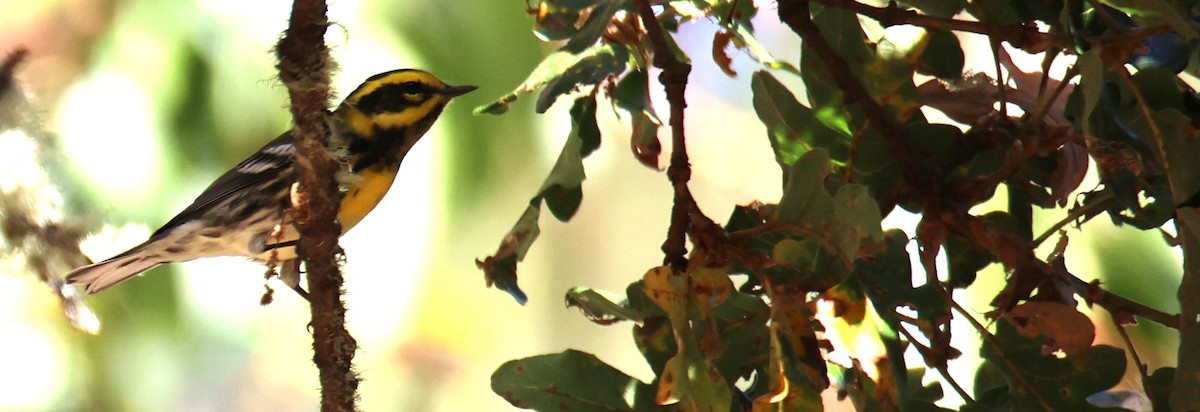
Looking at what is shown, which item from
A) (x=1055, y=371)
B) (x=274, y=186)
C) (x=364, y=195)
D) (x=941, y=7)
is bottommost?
→ (x=1055, y=371)

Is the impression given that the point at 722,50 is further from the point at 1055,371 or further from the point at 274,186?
the point at 274,186

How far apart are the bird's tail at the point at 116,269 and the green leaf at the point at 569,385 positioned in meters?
0.94

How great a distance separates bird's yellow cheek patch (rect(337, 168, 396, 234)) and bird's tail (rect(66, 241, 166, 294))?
11.4 inches

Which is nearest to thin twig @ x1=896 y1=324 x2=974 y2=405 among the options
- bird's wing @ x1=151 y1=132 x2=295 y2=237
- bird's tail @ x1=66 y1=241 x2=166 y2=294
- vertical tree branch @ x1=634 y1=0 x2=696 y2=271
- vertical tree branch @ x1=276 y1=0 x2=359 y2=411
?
vertical tree branch @ x1=634 y1=0 x2=696 y2=271

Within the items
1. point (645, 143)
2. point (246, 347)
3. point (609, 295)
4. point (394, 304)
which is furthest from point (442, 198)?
point (609, 295)

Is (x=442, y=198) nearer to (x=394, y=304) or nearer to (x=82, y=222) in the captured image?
(x=394, y=304)

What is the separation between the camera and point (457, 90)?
1.42 metres

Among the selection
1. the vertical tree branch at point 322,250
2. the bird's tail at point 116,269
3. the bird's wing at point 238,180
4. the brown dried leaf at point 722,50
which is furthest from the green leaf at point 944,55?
the bird's tail at point 116,269

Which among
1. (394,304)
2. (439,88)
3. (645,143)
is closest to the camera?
(645,143)

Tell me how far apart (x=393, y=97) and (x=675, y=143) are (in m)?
0.82

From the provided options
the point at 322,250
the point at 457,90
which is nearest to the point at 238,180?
the point at 457,90

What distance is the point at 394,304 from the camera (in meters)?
1.66

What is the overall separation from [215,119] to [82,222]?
546mm

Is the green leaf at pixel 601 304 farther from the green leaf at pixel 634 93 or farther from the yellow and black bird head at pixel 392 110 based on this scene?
the yellow and black bird head at pixel 392 110
